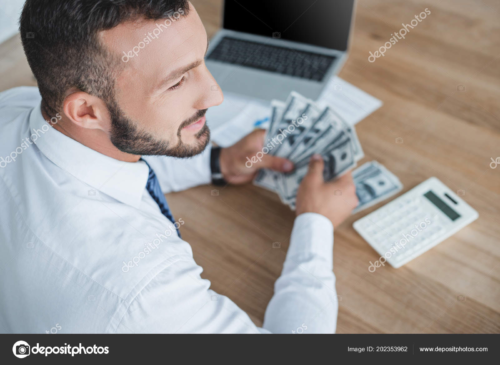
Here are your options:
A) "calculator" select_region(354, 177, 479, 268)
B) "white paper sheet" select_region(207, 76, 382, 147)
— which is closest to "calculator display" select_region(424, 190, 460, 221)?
"calculator" select_region(354, 177, 479, 268)

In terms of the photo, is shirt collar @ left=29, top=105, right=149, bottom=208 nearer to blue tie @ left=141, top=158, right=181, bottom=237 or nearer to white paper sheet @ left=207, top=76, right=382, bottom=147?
blue tie @ left=141, top=158, right=181, bottom=237

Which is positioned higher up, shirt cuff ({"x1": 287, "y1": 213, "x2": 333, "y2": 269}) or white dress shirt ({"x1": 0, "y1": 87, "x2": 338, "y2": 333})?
white dress shirt ({"x1": 0, "y1": 87, "x2": 338, "y2": 333})

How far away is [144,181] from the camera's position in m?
0.93

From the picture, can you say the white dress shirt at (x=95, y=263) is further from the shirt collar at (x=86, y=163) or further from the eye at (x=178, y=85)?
the eye at (x=178, y=85)

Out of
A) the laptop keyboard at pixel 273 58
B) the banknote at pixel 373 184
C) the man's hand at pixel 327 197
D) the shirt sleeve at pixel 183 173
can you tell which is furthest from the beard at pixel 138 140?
the laptop keyboard at pixel 273 58

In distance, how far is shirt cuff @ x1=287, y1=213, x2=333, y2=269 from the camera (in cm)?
94

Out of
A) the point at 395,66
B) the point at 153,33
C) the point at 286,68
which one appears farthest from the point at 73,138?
the point at 395,66

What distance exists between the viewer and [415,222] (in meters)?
1.00

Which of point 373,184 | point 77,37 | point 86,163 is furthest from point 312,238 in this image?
point 77,37

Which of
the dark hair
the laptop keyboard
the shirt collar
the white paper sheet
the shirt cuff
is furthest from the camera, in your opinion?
the laptop keyboard

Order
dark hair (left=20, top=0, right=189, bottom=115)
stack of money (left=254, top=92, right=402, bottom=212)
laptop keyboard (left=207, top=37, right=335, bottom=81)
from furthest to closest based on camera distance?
laptop keyboard (left=207, top=37, right=335, bottom=81) → stack of money (left=254, top=92, right=402, bottom=212) → dark hair (left=20, top=0, right=189, bottom=115)

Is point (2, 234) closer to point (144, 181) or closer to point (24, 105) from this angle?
point (144, 181)

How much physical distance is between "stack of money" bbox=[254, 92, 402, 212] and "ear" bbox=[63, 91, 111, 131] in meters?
0.47

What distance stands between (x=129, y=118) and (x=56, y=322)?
1.29ft
